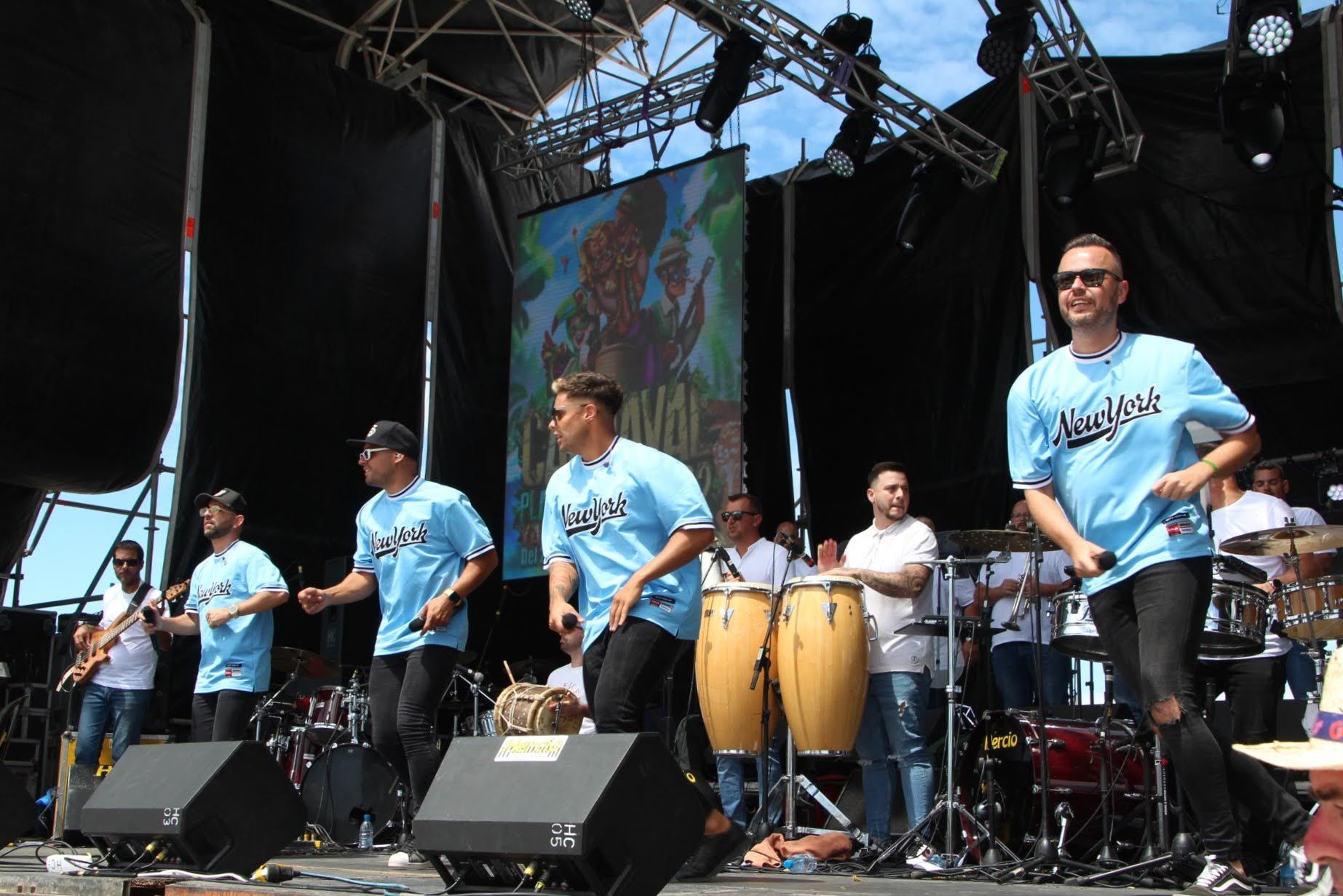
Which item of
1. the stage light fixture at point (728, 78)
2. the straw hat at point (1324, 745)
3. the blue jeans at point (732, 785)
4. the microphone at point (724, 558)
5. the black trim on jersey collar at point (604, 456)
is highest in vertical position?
the stage light fixture at point (728, 78)

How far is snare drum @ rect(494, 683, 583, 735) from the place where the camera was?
5.80 metres

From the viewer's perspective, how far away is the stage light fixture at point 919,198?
10492mm

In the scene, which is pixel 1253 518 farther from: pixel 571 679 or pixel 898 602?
pixel 571 679

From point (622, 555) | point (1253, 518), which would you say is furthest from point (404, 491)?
point (1253, 518)

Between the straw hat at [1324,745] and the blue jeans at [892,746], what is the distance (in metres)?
4.72

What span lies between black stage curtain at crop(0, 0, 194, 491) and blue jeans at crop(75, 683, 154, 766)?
2115 millimetres

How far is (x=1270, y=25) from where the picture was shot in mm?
7840

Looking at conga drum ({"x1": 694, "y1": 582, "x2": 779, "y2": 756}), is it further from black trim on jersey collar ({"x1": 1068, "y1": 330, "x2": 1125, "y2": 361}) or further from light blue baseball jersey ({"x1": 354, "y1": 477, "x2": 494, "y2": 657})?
black trim on jersey collar ({"x1": 1068, "y1": 330, "x2": 1125, "y2": 361})

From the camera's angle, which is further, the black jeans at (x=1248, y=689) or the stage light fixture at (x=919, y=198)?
the stage light fixture at (x=919, y=198)

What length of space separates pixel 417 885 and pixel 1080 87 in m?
8.67

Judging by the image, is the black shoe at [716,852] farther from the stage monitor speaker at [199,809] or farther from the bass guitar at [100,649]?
the bass guitar at [100,649]

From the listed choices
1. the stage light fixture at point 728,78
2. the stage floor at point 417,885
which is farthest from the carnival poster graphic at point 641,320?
the stage floor at point 417,885

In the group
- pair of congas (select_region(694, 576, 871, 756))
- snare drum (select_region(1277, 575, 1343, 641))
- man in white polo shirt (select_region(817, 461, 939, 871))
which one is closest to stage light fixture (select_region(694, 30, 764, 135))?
man in white polo shirt (select_region(817, 461, 939, 871))

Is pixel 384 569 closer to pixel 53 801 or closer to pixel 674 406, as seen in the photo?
pixel 53 801
